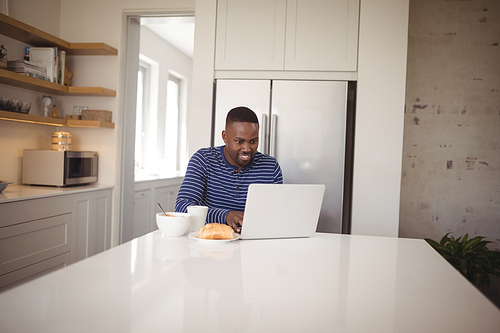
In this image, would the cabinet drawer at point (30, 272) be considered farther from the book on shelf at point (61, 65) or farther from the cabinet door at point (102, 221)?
the book on shelf at point (61, 65)

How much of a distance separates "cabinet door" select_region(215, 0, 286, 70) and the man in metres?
0.85

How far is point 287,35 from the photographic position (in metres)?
2.60

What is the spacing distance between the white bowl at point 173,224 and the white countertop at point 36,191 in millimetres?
1249

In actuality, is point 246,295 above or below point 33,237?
above

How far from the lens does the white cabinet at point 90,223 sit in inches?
110

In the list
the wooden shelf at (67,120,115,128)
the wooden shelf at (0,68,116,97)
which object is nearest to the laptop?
the wooden shelf at (0,68,116,97)

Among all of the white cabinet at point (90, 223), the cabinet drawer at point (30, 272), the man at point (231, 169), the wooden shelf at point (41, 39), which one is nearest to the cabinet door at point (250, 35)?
the man at point (231, 169)

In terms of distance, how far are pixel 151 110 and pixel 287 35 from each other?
3039 mm

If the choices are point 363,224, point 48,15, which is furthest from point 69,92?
point 363,224

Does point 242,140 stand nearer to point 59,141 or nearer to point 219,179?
point 219,179

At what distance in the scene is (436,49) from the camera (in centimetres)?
296

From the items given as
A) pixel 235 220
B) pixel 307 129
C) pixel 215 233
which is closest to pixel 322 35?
pixel 307 129

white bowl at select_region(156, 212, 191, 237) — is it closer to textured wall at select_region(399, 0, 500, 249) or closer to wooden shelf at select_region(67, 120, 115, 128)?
wooden shelf at select_region(67, 120, 115, 128)

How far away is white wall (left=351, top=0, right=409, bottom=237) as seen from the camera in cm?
248
